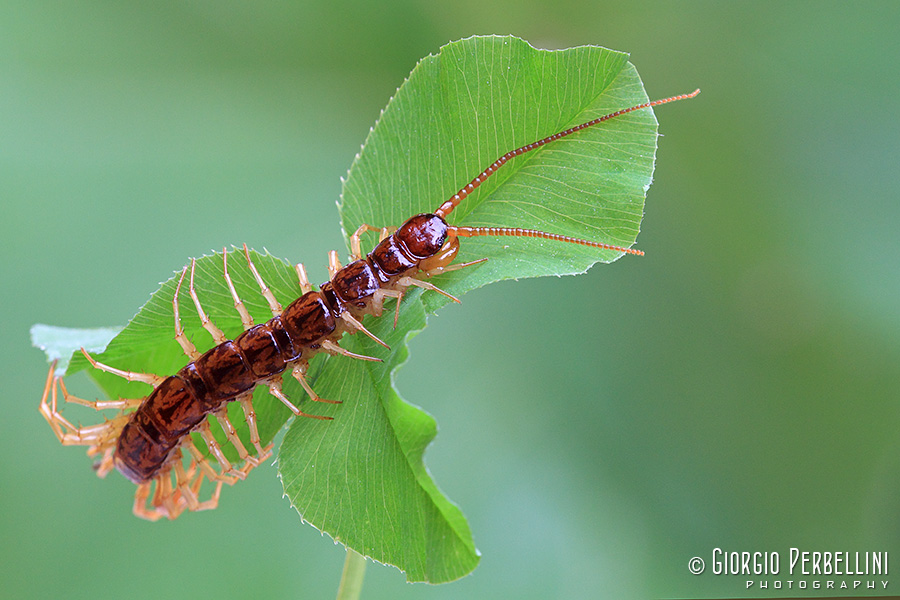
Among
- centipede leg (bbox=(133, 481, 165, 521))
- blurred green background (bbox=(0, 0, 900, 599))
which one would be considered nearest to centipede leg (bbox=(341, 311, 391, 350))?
centipede leg (bbox=(133, 481, 165, 521))

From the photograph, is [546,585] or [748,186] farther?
[748,186]

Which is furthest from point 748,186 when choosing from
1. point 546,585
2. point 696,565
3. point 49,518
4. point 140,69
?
point 49,518

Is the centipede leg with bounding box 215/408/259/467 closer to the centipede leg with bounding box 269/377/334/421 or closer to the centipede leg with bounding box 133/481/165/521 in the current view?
the centipede leg with bounding box 269/377/334/421

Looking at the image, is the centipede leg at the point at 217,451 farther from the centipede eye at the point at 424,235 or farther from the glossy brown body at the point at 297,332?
the centipede eye at the point at 424,235

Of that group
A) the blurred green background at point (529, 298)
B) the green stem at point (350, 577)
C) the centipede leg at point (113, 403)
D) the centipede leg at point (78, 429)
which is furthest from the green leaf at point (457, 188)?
the blurred green background at point (529, 298)

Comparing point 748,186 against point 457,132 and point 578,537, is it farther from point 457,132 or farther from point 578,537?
point 457,132
